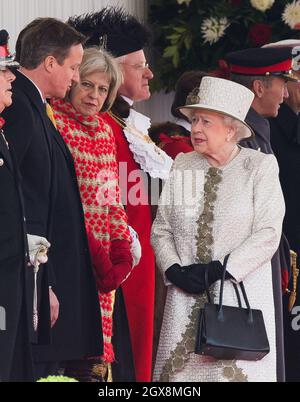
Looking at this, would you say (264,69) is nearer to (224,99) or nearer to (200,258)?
(224,99)

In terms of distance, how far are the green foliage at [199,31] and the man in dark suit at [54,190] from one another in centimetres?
270

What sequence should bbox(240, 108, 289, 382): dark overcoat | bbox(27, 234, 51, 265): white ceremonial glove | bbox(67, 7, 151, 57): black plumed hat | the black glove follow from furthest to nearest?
bbox(67, 7, 151, 57): black plumed hat
bbox(240, 108, 289, 382): dark overcoat
the black glove
bbox(27, 234, 51, 265): white ceremonial glove

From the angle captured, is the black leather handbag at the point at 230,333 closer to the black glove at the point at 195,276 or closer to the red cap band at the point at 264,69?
the black glove at the point at 195,276

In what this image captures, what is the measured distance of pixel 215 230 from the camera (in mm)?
4984

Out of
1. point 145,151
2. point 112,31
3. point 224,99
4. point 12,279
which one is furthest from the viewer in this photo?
point 112,31

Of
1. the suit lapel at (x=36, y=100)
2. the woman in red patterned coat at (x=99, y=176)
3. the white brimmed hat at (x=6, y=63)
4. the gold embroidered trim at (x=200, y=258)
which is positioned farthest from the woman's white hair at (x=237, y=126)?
the white brimmed hat at (x=6, y=63)

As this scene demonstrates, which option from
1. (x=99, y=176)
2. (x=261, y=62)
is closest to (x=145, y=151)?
(x=99, y=176)

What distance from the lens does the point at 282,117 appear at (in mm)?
6637

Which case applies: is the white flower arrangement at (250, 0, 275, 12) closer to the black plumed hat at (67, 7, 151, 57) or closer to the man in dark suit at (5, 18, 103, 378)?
the black plumed hat at (67, 7, 151, 57)

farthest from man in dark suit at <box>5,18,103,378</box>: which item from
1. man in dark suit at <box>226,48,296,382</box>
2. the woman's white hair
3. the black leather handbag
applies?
man in dark suit at <box>226,48,296,382</box>

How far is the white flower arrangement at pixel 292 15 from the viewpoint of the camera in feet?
24.7

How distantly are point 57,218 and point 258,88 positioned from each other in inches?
72.3

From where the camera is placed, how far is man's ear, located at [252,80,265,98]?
6301mm

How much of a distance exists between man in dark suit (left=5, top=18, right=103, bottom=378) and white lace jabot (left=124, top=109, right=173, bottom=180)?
2.41ft
